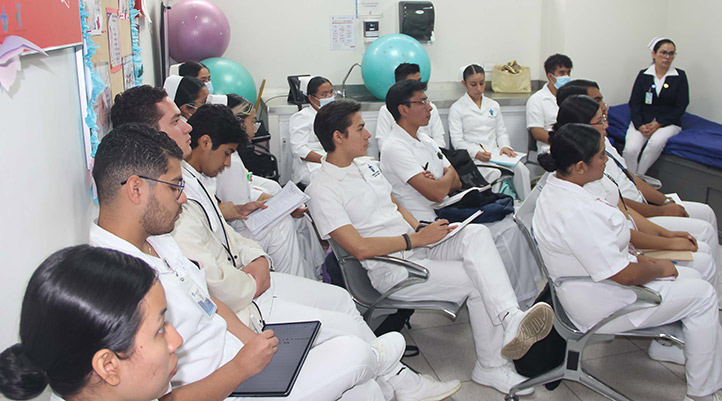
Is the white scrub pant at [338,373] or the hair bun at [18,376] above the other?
the hair bun at [18,376]

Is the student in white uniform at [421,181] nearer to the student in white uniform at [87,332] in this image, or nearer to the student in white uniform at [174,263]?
the student in white uniform at [174,263]

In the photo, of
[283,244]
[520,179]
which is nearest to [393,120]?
[520,179]

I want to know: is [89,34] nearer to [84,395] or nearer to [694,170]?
[84,395]

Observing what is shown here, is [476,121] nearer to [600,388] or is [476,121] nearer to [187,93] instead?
[187,93]

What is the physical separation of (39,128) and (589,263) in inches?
69.8

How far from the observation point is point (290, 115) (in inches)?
175

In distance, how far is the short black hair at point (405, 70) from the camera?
431cm

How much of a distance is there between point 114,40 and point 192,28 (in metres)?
2.40

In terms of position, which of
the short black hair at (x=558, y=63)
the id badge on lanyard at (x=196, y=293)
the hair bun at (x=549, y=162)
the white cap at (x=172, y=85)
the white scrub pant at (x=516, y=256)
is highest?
the short black hair at (x=558, y=63)

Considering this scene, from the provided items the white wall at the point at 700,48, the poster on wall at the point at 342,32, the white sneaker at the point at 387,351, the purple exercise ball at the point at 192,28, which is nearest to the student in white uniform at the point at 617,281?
the white sneaker at the point at 387,351

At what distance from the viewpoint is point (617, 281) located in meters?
2.04

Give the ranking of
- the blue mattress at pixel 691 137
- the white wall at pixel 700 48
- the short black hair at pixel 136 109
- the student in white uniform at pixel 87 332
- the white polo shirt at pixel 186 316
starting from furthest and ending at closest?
1. the white wall at pixel 700 48
2. the blue mattress at pixel 691 137
3. the short black hair at pixel 136 109
4. the white polo shirt at pixel 186 316
5. the student in white uniform at pixel 87 332

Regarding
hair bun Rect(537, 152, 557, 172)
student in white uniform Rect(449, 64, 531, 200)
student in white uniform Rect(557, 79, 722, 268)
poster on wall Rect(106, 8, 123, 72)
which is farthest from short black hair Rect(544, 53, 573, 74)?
poster on wall Rect(106, 8, 123, 72)

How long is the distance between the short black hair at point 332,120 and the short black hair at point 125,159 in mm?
1142
